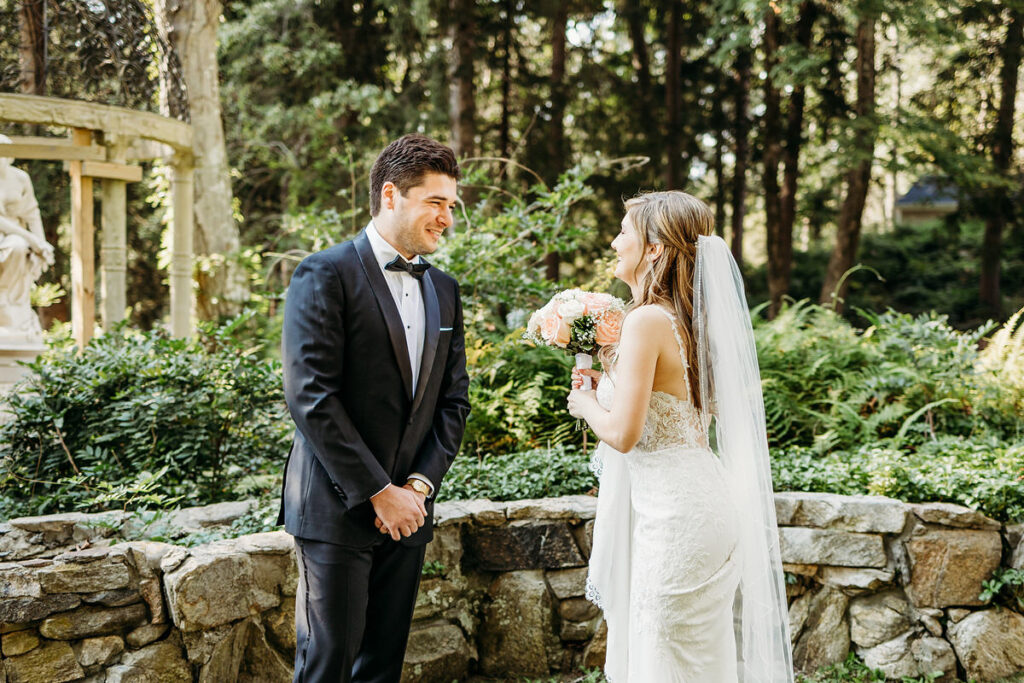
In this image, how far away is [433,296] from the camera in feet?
8.95

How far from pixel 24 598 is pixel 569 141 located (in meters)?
14.5

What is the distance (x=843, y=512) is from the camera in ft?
13.1

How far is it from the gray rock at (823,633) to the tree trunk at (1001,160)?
→ 12536mm

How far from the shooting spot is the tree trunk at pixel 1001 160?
14.8 m

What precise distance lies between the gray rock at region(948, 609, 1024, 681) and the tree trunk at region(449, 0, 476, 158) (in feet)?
28.9

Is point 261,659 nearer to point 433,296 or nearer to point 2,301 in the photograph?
point 433,296

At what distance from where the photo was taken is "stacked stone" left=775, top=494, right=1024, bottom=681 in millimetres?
3852

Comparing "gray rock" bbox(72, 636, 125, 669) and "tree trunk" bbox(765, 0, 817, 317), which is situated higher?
"tree trunk" bbox(765, 0, 817, 317)

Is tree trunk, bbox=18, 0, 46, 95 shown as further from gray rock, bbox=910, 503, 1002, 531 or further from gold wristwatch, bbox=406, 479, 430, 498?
gray rock, bbox=910, 503, 1002, 531

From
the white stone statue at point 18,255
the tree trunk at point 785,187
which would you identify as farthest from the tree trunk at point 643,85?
the white stone statue at point 18,255

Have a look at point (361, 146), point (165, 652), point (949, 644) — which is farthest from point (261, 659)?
point (361, 146)

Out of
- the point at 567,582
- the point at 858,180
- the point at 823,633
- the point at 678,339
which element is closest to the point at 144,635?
the point at 567,582

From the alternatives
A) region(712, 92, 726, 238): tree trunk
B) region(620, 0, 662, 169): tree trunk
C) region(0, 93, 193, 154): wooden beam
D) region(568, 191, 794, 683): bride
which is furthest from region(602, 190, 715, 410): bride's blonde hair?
region(712, 92, 726, 238): tree trunk

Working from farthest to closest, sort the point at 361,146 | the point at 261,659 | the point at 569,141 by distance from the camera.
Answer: the point at 569,141, the point at 361,146, the point at 261,659
